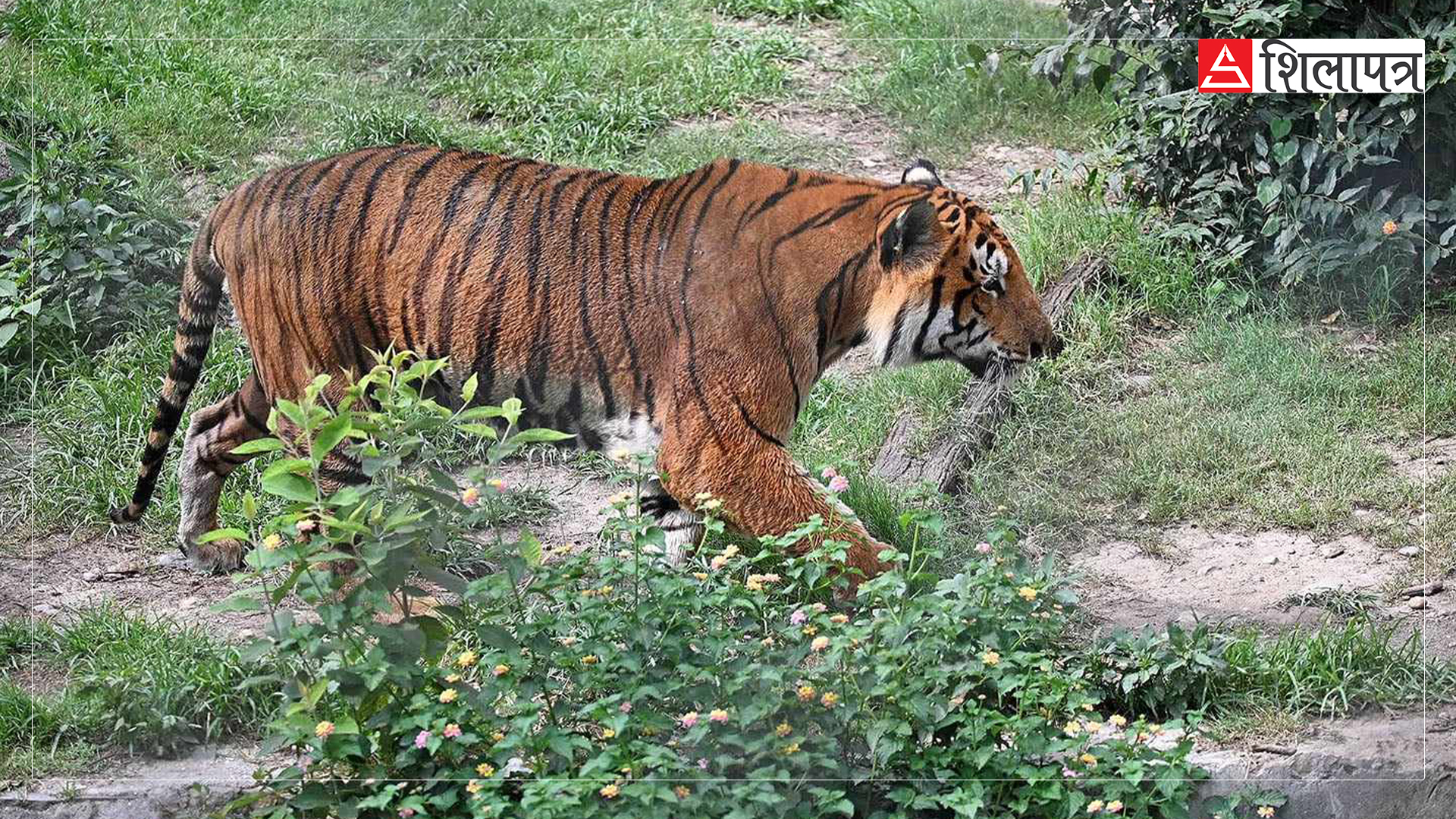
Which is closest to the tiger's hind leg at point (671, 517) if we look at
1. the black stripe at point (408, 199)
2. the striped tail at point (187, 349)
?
the black stripe at point (408, 199)

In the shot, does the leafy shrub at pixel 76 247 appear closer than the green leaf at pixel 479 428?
No

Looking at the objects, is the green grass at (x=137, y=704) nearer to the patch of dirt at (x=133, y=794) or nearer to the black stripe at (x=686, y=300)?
the patch of dirt at (x=133, y=794)

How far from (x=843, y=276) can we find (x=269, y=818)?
7.05 feet

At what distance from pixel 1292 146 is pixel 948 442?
5.80 feet

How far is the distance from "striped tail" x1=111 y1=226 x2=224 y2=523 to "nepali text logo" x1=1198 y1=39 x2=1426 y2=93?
11.8 feet

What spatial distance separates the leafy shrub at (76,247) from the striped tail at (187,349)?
1.03 m

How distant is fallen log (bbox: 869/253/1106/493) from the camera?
545 cm

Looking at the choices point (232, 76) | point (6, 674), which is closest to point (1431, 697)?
point (6, 674)

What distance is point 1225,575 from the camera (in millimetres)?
4953

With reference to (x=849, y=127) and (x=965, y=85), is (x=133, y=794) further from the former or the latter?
(x=965, y=85)

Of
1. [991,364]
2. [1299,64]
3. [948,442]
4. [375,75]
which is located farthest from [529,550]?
[375,75]

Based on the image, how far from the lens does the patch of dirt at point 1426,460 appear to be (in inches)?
210

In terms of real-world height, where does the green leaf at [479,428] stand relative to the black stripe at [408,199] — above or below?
below

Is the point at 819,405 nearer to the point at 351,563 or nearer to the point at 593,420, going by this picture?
the point at 593,420
